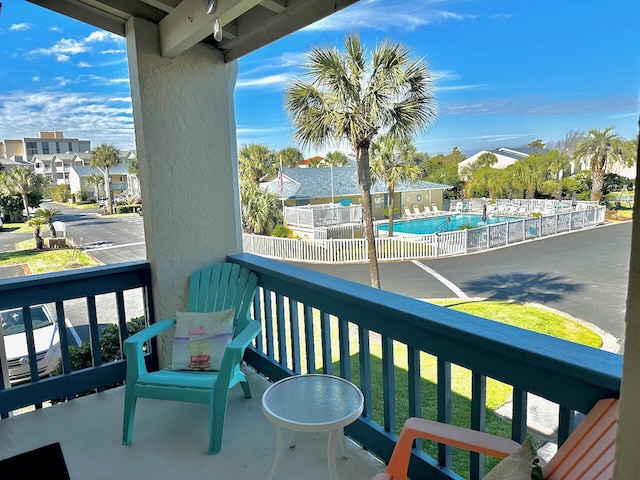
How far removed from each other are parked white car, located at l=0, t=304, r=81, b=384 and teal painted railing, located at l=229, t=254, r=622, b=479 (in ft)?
5.22

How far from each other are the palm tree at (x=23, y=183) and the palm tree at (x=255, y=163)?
10.8 metres

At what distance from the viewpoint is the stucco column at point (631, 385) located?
0.54 m

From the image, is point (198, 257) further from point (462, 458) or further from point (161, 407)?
point (462, 458)

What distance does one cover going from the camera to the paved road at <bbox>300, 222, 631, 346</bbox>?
9.55 m

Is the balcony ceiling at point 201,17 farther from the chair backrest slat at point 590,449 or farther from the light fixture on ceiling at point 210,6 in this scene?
the chair backrest slat at point 590,449

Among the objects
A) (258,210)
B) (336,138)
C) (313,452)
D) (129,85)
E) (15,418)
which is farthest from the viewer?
(258,210)

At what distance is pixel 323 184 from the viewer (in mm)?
9969

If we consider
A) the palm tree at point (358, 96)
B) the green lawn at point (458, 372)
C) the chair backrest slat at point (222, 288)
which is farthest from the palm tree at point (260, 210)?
the chair backrest slat at point (222, 288)

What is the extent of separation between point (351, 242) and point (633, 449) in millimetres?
10765

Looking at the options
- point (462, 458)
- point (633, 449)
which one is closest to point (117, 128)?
point (633, 449)

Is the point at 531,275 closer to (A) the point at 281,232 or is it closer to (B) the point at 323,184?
(B) the point at 323,184

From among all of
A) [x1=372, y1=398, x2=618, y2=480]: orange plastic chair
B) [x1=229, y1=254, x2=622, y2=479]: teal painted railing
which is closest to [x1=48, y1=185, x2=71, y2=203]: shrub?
[x1=229, y1=254, x2=622, y2=479]: teal painted railing

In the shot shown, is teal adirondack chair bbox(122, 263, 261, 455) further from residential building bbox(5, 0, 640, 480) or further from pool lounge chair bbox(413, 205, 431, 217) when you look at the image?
pool lounge chair bbox(413, 205, 431, 217)

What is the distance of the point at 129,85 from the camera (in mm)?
2918
